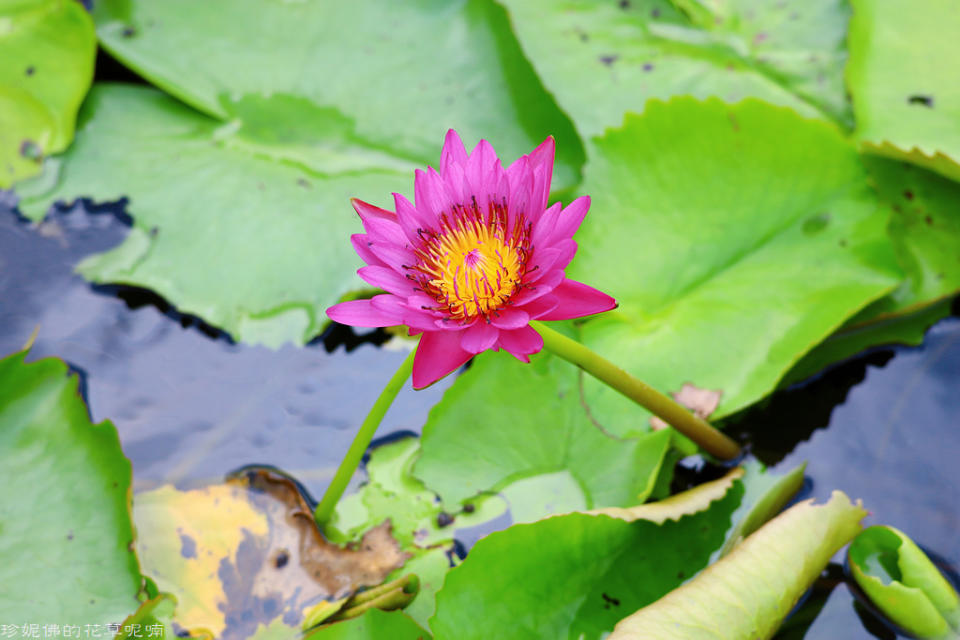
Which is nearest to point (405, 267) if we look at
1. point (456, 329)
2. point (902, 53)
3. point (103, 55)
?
point (456, 329)

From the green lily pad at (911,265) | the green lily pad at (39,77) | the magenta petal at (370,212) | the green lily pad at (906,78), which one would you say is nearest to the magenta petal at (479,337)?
the magenta petal at (370,212)

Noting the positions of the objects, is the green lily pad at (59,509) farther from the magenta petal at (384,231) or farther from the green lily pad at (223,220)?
the magenta petal at (384,231)

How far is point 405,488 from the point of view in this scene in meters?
1.65

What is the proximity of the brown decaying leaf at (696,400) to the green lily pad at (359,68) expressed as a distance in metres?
0.78

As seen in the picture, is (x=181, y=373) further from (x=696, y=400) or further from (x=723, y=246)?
(x=723, y=246)

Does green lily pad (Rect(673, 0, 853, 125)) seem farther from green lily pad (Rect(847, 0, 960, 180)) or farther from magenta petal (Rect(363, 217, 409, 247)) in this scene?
magenta petal (Rect(363, 217, 409, 247))

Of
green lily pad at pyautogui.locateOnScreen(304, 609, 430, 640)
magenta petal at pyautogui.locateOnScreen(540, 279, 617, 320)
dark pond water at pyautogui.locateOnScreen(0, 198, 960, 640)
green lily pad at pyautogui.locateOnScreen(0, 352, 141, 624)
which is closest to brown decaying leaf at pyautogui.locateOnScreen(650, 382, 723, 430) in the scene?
dark pond water at pyautogui.locateOnScreen(0, 198, 960, 640)

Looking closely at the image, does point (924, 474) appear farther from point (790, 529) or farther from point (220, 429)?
point (220, 429)

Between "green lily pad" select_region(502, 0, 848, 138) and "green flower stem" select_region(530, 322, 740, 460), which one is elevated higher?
"green lily pad" select_region(502, 0, 848, 138)

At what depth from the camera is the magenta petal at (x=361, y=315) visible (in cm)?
112

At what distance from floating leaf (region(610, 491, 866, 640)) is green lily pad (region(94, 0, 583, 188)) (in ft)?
3.85

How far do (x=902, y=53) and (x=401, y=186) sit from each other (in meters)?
1.50

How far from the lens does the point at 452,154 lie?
1.21 meters

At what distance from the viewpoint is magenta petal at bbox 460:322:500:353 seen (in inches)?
41.0
